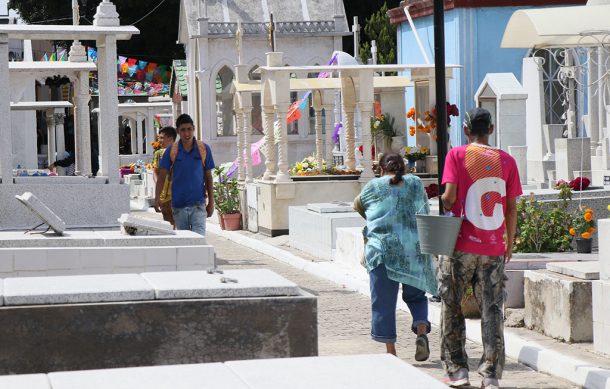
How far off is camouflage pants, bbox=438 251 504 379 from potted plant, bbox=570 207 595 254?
13.6 ft

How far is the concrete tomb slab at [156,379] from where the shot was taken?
175 inches

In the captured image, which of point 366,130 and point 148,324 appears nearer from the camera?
point 148,324

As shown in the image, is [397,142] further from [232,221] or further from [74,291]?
[74,291]

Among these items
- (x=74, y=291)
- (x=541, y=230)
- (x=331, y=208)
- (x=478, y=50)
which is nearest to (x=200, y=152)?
(x=541, y=230)

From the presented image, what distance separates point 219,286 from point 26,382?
8.38ft

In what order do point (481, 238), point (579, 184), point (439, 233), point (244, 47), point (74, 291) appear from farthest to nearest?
point (244, 47) < point (579, 184) < point (481, 238) < point (439, 233) < point (74, 291)

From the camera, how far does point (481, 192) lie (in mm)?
8508

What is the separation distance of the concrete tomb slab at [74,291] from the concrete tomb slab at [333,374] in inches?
83.0

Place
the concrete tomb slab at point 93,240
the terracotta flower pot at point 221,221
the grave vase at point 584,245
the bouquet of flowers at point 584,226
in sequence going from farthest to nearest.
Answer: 1. the terracotta flower pot at point 221,221
2. the bouquet of flowers at point 584,226
3. the grave vase at point 584,245
4. the concrete tomb slab at point 93,240

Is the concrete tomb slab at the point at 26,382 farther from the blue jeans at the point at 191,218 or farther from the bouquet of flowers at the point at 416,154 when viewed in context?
the bouquet of flowers at the point at 416,154

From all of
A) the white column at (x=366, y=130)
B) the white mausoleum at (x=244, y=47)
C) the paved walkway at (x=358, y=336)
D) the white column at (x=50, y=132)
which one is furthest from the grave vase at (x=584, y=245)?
the white column at (x=50, y=132)

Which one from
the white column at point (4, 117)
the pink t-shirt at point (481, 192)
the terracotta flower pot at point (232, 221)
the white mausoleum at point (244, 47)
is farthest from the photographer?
the white mausoleum at point (244, 47)

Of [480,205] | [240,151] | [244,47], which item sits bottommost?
[480,205]

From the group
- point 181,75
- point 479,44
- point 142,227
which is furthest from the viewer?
point 181,75
